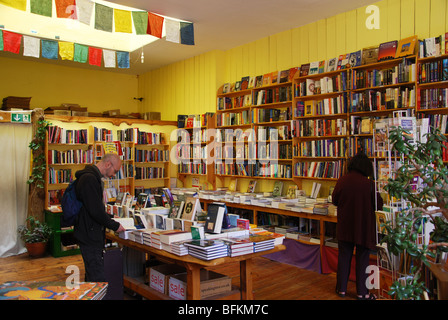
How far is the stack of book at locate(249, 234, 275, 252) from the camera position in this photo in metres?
3.43

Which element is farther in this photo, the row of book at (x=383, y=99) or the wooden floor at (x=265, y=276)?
the row of book at (x=383, y=99)

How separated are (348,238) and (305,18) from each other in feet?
11.8

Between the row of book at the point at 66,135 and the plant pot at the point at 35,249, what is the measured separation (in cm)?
190

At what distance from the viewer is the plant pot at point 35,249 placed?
Answer: 20.6 feet

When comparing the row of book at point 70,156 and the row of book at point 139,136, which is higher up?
the row of book at point 139,136

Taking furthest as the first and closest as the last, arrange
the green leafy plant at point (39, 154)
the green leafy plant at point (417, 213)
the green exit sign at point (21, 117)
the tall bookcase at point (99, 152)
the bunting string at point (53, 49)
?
the tall bookcase at point (99, 152) → the green leafy plant at point (39, 154) → the green exit sign at point (21, 117) → the bunting string at point (53, 49) → the green leafy plant at point (417, 213)

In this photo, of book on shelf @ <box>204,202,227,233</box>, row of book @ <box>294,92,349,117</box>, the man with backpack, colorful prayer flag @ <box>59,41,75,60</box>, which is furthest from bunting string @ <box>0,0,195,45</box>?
book on shelf @ <box>204,202,227,233</box>

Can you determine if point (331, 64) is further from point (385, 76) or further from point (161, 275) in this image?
point (161, 275)

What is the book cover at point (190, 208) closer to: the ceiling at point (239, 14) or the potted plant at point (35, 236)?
the ceiling at point (239, 14)

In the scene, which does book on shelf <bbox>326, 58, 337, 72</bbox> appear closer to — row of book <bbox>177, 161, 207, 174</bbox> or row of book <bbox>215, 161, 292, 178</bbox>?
row of book <bbox>215, 161, 292, 178</bbox>

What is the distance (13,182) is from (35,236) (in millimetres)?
1059

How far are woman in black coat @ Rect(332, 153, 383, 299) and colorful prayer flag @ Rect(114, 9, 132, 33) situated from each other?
12.0 ft

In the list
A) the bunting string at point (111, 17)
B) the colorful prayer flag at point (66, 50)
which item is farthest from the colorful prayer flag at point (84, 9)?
the colorful prayer flag at point (66, 50)

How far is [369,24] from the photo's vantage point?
17.5ft
